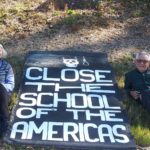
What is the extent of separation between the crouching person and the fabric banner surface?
0.65 ft

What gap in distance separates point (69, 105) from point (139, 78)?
1030 millimetres

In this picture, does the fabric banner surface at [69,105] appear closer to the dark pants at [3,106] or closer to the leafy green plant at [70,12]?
the dark pants at [3,106]

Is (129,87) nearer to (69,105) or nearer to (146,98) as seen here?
(146,98)

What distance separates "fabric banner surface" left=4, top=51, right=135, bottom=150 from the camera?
5.43 metres

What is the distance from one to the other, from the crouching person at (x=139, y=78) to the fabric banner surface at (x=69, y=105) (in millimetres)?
197

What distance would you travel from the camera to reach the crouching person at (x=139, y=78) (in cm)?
631

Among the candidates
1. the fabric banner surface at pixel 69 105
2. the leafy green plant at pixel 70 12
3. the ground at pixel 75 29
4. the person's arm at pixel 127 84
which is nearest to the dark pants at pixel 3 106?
the fabric banner surface at pixel 69 105

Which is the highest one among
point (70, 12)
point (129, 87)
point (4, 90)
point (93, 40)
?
point (70, 12)

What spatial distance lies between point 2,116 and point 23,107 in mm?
547

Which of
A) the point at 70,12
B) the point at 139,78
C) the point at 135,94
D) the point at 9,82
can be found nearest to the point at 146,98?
the point at 135,94

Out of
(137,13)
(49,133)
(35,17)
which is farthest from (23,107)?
(137,13)

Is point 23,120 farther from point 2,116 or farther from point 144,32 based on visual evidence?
point 144,32

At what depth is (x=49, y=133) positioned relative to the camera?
551 centimetres

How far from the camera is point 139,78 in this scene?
6410 millimetres
